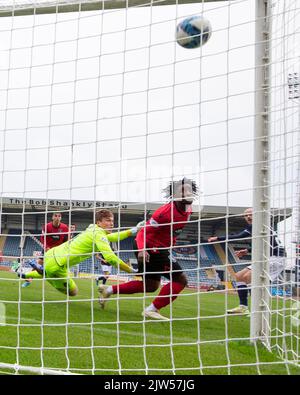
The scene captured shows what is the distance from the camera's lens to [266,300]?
13.2ft

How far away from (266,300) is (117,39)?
2379 millimetres

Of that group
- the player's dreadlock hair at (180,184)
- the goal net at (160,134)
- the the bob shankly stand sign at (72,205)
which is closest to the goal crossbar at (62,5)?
the goal net at (160,134)

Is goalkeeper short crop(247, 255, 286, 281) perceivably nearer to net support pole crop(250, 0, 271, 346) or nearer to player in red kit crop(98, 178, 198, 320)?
net support pole crop(250, 0, 271, 346)

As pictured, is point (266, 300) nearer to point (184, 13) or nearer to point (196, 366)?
point (196, 366)

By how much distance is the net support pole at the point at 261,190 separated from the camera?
13.2ft

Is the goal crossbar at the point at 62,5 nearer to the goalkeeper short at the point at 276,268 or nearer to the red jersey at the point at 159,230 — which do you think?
the red jersey at the point at 159,230

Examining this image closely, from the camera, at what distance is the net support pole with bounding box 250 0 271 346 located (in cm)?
403

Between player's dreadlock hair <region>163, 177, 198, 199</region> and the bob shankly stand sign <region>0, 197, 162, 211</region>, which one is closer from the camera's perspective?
the bob shankly stand sign <region>0, 197, 162, 211</region>

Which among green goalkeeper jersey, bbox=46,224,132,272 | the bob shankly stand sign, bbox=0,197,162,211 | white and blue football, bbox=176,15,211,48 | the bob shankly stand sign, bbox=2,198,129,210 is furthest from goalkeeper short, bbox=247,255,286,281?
white and blue football, bbox=176,15,211,48

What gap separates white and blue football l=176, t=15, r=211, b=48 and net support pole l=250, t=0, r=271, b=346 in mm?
594

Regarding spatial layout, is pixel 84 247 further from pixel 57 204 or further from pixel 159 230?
pixel 57 204

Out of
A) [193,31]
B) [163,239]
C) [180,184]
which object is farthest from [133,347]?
[193,31]

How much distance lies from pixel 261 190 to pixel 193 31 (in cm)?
135

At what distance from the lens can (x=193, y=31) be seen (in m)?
3.68
